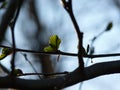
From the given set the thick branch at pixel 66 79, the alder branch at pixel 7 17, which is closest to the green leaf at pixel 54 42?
the thick branch at pixel 66 79

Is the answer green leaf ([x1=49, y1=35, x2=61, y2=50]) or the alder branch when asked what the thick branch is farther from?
the alder branch

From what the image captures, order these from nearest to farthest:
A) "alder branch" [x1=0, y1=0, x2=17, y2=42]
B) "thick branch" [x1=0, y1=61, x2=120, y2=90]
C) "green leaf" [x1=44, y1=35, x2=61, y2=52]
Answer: "thick branch" [x1=0, y1=61, x2=120, y2=90] → "green leaf" [x1=44, y1=35, x2=61, y2=52] → "alder branch" [x1=0, y1=0, x2=17, y2=42]

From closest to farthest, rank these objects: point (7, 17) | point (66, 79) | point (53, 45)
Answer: point (66, 79) → point (53, 45) → point (7, 17)

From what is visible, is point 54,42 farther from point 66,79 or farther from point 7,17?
point 7,17

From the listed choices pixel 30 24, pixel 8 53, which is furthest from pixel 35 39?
pixel 8 53

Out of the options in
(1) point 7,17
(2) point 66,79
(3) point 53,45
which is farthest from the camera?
(1) point 7,17

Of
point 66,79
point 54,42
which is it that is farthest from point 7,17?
point 66,79

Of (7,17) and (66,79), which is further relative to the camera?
(7,17)

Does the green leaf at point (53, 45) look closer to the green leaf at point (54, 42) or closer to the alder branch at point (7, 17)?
the green leaf at point (54, 42)

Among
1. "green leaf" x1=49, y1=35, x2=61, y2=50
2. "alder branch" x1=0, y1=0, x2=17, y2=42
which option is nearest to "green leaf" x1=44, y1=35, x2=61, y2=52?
"green leaf" x1=49, y1=35, x2=61, y2=50
